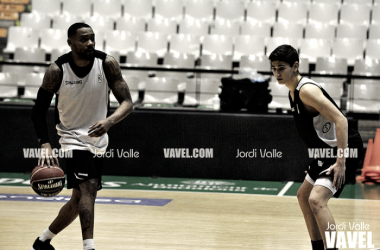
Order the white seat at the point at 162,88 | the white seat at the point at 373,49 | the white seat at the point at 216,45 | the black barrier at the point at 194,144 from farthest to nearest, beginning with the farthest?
the white seat at the point at 216,45, the white seat at the point at 373,49, the white seat at the point at 162,88, the black barrier at the point at 194,144

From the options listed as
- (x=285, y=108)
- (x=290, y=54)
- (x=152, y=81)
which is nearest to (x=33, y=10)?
(x=152, y=81)

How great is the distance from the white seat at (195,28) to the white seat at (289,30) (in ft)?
5.07

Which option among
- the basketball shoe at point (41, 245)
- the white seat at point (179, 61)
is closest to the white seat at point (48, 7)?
the white seat at point (179, 61)

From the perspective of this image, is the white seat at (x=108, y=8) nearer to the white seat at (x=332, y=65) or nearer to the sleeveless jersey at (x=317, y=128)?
the white seat at (x=332, y=65)

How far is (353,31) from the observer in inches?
464

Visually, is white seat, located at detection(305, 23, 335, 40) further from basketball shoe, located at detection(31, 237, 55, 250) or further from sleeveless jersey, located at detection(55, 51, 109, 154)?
basketball shoe, located at detection(31, 237, 55, 250)

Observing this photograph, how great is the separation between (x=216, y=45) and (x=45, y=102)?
303 inches

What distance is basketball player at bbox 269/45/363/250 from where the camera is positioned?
140 inches

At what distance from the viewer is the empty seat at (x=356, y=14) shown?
12.1 m

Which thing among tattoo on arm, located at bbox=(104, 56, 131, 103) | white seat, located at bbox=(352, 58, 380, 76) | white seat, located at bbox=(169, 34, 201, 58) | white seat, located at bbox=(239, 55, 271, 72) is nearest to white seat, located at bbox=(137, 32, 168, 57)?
white seat, located at bbox=(169, 34, 201, 58)

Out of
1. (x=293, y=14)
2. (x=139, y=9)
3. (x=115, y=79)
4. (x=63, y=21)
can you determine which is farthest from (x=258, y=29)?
(x=115, y=79)

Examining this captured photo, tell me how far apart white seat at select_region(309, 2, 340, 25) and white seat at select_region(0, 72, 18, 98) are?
21.6 feet

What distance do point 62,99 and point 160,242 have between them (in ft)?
5.29

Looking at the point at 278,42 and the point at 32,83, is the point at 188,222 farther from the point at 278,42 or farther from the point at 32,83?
the point at 278,42
